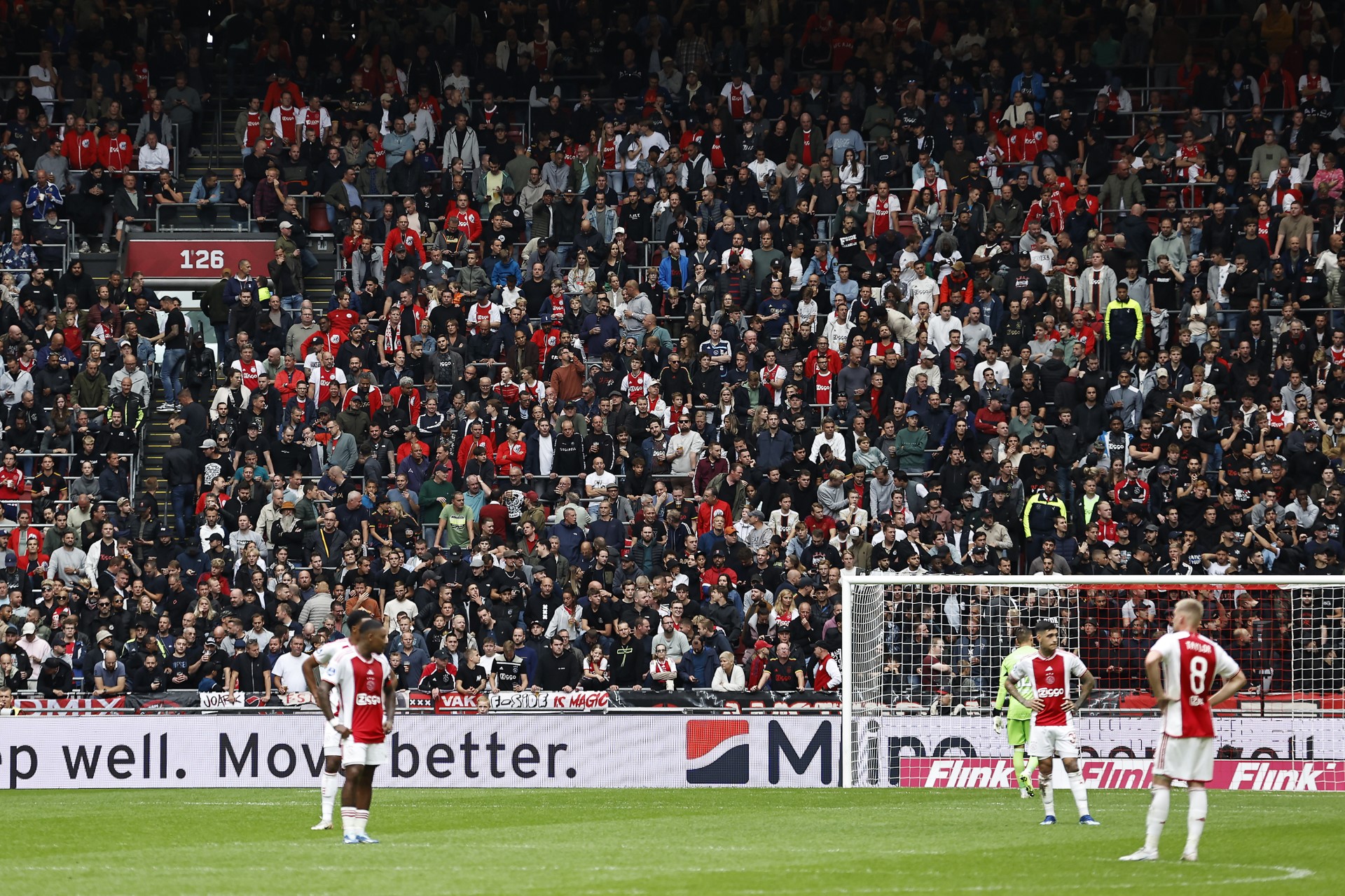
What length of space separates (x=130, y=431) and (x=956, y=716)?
1369 cm

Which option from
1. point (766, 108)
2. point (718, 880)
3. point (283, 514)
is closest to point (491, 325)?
point (283, 514)

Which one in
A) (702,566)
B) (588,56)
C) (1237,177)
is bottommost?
(702,566)

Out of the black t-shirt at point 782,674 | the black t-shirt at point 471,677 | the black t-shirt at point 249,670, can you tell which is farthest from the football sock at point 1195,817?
the black t-shirt at point 249,670

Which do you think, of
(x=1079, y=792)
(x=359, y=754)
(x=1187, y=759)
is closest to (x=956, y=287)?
(x=1079, y=792)

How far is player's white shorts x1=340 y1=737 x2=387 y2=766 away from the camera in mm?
14547

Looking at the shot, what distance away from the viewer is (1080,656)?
920 inches

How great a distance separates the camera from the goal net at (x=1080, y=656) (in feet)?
72.3

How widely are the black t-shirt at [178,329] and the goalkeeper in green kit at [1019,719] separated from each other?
15.8 m

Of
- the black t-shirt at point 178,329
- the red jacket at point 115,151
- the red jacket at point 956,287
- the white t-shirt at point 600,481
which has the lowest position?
the white t-shirt at point 600,481

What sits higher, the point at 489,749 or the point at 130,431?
the point at 130,431

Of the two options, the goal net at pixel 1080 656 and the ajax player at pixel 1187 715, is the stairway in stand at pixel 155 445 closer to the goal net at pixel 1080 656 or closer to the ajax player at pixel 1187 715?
the goal net at pixel 1080 656

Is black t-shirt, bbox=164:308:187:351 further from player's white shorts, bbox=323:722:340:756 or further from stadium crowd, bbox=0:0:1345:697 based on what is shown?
player's white shorts, bbox=323:722:340:756

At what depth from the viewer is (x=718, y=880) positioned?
12750 mm

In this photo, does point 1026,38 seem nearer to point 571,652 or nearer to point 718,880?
point 571,652
